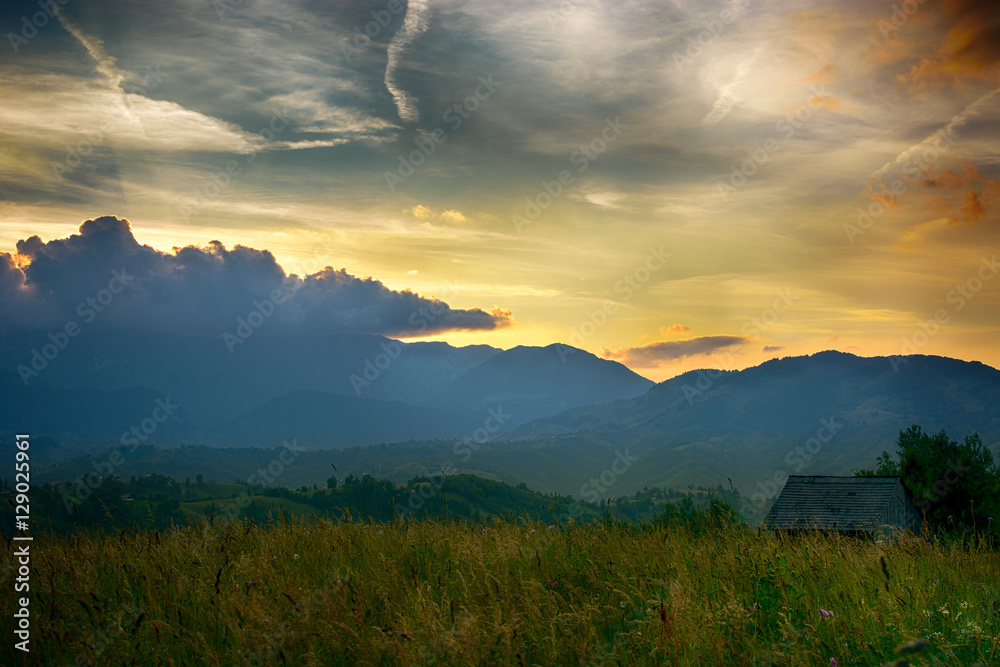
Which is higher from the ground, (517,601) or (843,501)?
(517,601)

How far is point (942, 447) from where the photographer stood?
2566 inches

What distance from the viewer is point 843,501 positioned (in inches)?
2329

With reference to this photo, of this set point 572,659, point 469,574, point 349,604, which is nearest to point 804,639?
point 572,659

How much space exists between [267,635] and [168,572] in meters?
2.62

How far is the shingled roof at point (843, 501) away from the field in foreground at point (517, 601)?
173 ft

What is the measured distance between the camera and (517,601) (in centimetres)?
618

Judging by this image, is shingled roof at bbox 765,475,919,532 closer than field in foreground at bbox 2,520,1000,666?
No

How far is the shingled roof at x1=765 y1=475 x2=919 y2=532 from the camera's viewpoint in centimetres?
5609

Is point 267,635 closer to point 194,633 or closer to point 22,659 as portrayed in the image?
point 194,633

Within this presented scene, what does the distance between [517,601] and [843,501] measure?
6380cm

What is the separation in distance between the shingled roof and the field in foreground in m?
52.8

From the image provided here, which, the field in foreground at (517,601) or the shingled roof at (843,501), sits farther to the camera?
the shingled roof at (843,501)

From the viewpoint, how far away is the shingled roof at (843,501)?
5609cm

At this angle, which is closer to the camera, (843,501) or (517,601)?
(517,601)
